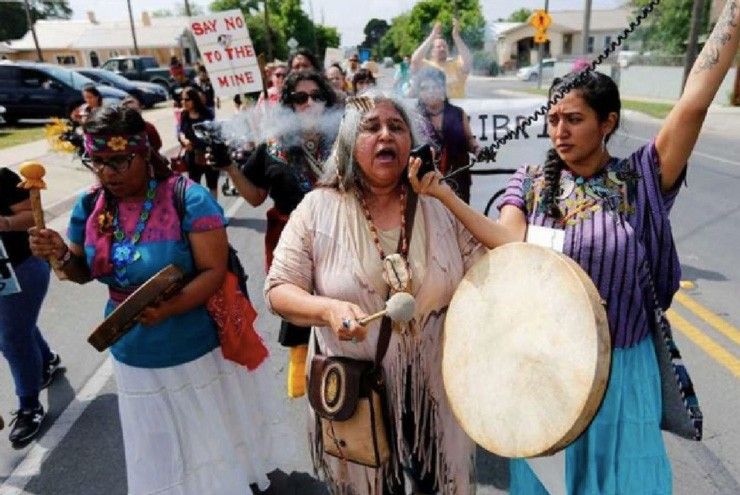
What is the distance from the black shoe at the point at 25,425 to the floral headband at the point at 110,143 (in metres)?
2.00

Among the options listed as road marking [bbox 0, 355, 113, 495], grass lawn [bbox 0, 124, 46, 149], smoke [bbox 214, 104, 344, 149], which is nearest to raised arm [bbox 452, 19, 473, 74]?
smoke [bbox 214, 104, 344, 149]

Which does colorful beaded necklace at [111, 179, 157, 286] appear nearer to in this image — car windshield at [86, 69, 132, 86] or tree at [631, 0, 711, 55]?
car windshield at [86, 69, 132, 86]

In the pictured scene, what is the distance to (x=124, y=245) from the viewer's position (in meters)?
2.30

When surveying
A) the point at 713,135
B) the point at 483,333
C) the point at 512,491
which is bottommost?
the point at 713,135

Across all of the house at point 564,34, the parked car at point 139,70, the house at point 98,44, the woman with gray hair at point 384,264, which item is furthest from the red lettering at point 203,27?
the house at point 98,44

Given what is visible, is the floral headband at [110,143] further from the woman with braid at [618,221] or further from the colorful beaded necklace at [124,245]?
the woman with braid at [618,221]

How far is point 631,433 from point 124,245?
1933 mm

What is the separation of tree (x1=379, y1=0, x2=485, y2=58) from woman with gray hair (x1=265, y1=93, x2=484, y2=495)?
14.2ft

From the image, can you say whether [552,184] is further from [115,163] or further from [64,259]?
[64,259]

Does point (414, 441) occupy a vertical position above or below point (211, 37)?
below

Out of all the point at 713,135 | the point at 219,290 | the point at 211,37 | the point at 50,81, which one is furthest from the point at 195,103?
the point at 50,81

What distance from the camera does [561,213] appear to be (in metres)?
1.93

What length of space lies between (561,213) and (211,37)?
4.91 meters

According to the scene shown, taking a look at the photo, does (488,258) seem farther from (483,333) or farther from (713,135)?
(713,135)
